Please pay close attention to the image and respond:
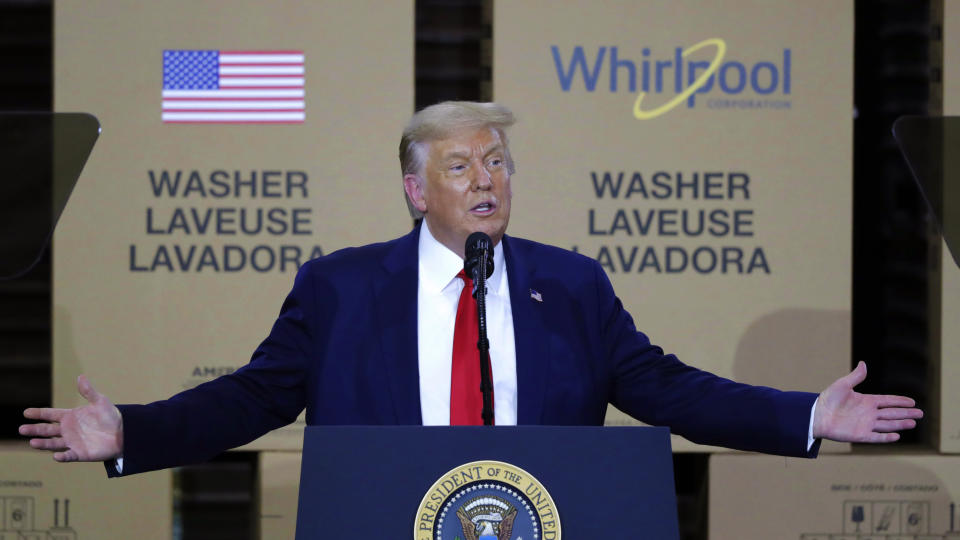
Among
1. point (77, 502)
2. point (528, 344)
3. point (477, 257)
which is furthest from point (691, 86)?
point (77, 502)

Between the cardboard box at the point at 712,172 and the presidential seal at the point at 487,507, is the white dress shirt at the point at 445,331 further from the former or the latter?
the cardboard box at the point at 712,172

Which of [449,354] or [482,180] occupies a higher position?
[482,180]

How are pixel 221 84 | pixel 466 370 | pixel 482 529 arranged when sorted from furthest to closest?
pixel 221 84 → pixel 466 370 → pixel 482 529

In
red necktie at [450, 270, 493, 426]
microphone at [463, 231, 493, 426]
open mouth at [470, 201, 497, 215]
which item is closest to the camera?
microphone at [463, 231, 493, 426]

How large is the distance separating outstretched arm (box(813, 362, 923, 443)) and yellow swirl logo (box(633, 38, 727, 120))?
100 centimetres

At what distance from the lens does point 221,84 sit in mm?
2459

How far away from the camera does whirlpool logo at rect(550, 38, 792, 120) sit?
8.21 feet

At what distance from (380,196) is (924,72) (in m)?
1.57

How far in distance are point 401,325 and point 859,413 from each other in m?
0.73

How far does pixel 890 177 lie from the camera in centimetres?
308

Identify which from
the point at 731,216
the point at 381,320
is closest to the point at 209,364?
the point at 381,320

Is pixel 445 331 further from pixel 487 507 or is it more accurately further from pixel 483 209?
pixel 487 507

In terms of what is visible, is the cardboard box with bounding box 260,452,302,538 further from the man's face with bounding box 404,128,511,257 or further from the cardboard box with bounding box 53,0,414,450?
the man's face with bounding box 404,128,511,257

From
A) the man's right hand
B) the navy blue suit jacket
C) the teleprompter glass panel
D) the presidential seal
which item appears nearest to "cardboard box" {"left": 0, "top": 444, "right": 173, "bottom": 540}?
the teleprompter glass panel
